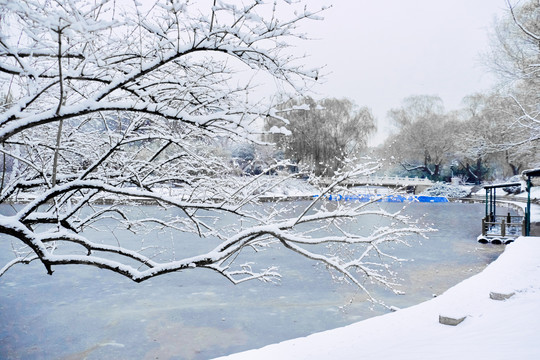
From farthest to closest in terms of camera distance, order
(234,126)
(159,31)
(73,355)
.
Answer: (73,355) → (234,126) → (159,31)

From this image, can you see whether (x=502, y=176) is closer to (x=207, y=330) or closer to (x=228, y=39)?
(x=207, y=330)

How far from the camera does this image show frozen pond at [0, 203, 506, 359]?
857 centimetres

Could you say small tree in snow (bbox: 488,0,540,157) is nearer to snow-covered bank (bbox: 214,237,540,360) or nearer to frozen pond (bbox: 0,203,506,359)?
frozen pond (bbox: 0,203,506,359)

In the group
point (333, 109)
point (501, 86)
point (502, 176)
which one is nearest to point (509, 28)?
point (501, 86)

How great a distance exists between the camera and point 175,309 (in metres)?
10.5

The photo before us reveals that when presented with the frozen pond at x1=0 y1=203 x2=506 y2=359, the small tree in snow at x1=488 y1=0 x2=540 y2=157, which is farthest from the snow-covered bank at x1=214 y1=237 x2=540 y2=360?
the small tree in snow at x1=488 y1=0 x2=540 y2=157

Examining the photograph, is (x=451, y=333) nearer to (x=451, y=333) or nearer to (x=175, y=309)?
(x=451, y=333)

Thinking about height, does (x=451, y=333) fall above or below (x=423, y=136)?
below

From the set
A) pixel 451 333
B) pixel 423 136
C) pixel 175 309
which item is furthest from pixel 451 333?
pixel 423 136

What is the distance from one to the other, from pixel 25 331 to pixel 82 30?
323 inches

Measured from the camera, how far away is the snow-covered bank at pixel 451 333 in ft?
17.6

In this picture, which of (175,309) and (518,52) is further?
(518,52)

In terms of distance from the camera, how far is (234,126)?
395 centimetres

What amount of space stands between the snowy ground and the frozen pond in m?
0.89
